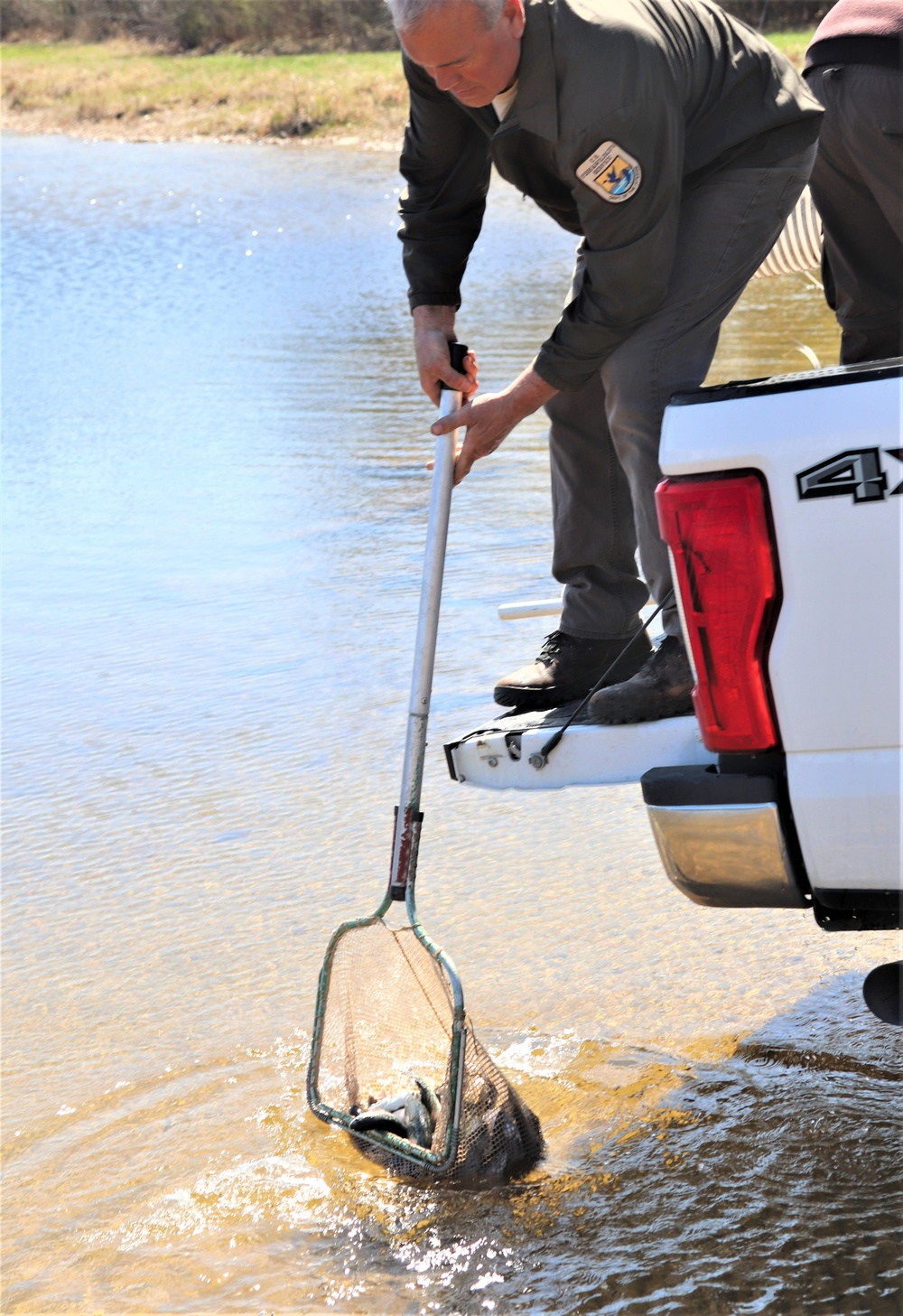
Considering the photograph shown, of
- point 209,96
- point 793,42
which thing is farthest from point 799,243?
point 209,96

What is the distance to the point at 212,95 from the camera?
4388 cm

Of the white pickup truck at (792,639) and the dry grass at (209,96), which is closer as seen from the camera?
the white pickup truck at (792,639)

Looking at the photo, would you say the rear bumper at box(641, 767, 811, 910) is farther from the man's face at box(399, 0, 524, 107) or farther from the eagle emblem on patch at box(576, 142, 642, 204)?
the man's face at box(399, 0, 524, 107)

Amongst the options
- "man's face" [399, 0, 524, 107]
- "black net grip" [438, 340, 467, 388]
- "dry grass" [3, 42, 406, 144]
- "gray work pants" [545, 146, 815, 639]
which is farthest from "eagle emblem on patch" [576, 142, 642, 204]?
"dry grass" [3, 42, 406, 144]

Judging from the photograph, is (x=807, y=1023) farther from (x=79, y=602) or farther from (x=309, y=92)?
(x=309, y=92)

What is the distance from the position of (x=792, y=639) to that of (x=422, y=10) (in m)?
1.43

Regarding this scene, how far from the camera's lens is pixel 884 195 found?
4285mm

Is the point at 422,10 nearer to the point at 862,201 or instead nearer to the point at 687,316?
the point at 687,316

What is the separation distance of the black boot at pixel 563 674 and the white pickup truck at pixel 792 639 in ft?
3.73

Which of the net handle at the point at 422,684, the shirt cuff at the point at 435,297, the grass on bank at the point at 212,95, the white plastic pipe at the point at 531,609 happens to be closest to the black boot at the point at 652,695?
the net handle at the point at 422,684

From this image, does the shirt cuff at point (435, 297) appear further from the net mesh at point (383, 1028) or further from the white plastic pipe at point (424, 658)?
the net mesh at point (383, 1028)

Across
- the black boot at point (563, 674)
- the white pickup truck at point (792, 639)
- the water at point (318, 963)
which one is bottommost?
the water at point (318, 963)

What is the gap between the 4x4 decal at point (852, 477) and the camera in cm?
230

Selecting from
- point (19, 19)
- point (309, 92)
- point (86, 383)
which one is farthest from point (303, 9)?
point (86, 383)
